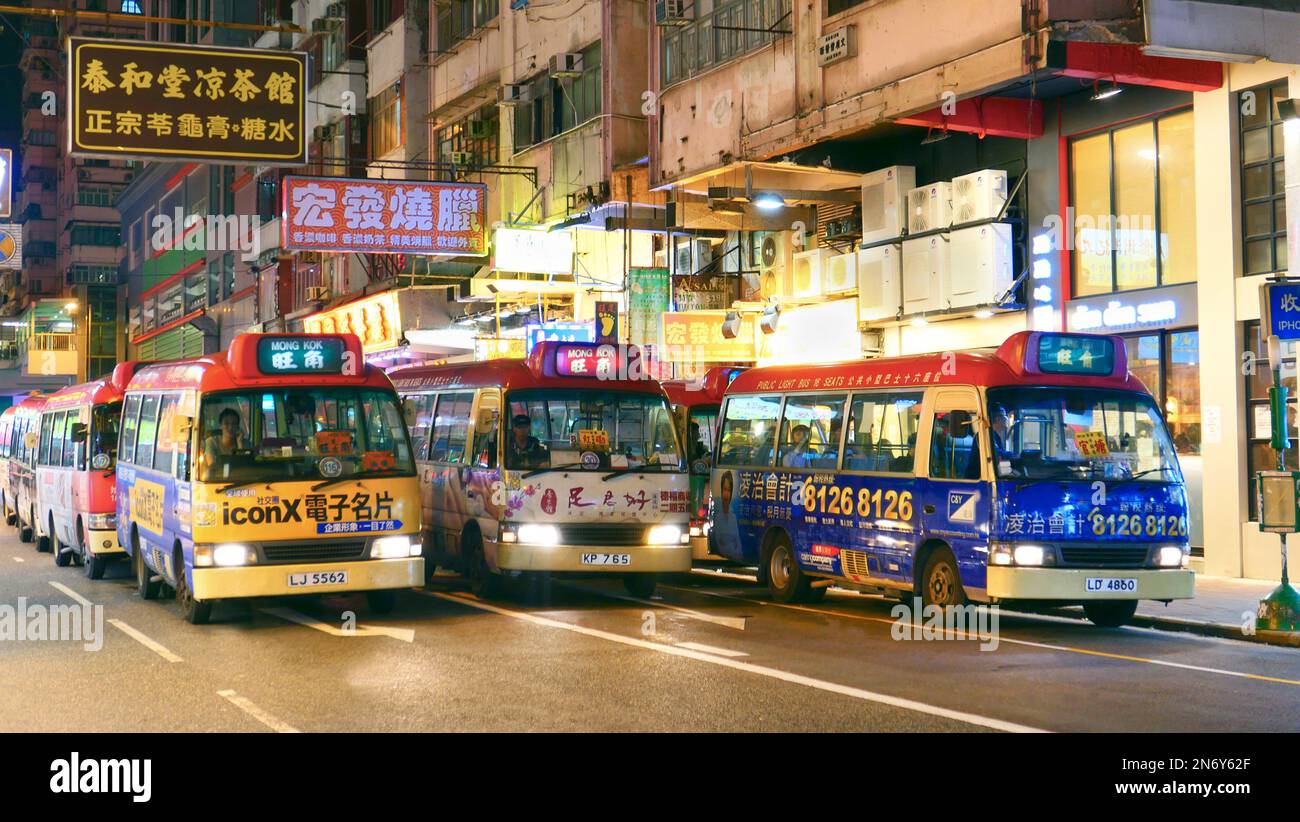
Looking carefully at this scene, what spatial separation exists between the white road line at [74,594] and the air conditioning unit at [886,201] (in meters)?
13.4

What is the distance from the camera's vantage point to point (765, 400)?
19125 millimetres

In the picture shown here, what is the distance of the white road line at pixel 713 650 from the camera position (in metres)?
13.1

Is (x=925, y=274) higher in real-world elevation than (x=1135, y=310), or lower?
higher

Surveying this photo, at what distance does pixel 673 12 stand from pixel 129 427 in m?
12.8

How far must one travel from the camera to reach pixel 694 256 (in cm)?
3306

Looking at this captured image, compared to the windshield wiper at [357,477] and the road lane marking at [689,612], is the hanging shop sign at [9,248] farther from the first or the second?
the windshield wiper at [357,477]

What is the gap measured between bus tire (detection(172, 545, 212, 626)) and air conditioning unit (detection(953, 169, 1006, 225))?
12.7 metres

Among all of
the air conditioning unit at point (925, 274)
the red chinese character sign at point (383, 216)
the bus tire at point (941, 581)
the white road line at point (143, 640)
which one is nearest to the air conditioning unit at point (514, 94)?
the red chinese character sign at point (383, 216)

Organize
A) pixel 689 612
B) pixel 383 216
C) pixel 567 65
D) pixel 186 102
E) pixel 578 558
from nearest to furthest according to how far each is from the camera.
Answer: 1. pixel 689 612
2. pixel 578 558
3. pixel 186 102
4. pixel 383 216
5. pixel 567 65

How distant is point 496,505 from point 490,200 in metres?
20.3

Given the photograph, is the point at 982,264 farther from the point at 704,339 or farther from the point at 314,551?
the point at 314,551

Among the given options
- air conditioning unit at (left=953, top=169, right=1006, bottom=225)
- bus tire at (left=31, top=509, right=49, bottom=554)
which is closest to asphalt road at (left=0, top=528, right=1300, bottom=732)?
air conditioning unit at (left=953, top=169, right=1006, bottom=225)

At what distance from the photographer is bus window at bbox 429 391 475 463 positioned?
19.0 meters

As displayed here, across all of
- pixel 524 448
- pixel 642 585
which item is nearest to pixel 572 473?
pixel 524 448
